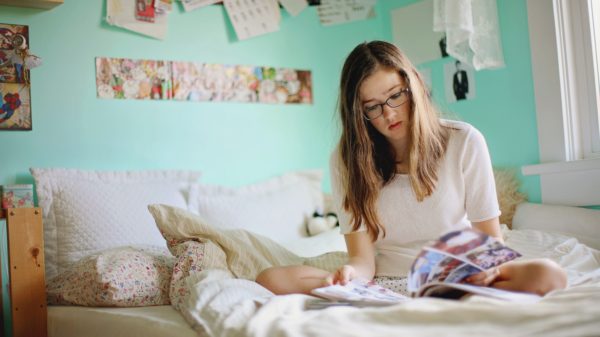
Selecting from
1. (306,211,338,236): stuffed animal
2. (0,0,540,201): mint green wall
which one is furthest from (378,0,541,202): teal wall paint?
(306,211,338,236): stuffed animal

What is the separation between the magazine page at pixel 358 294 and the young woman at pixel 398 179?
0.14 metres

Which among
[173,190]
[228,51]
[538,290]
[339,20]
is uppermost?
[339,20]

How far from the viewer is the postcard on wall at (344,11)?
293 cm

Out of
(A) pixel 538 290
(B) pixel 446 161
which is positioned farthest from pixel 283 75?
(A) pixel 538 290

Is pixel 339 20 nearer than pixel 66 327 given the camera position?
No

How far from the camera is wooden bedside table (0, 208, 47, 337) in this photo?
170cm

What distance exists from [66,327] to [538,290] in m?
1.25

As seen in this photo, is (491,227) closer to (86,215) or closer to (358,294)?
(358,294)

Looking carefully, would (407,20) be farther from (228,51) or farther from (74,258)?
(74,258)

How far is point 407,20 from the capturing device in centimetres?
291

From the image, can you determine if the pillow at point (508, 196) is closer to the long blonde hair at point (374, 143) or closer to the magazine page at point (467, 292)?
the long blonde hair at point (374, 143)

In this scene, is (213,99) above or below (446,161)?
above

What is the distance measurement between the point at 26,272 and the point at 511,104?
1.87 m

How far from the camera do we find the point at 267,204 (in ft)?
8.20
